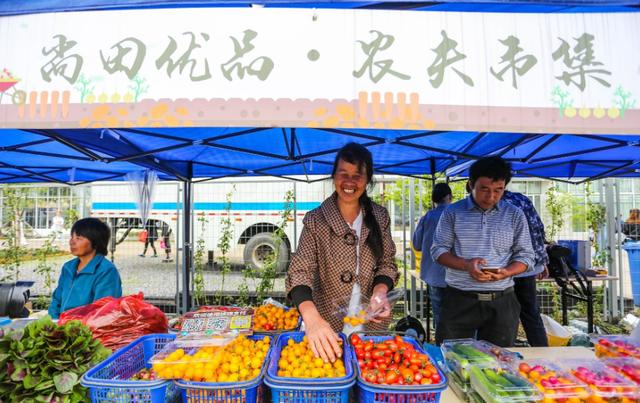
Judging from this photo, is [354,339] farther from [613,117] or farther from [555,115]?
[613,117]

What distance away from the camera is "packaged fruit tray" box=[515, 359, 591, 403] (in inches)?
53.7

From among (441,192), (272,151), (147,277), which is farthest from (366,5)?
(147,277)

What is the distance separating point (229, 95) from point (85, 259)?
2.29 metres

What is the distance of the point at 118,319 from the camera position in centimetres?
192

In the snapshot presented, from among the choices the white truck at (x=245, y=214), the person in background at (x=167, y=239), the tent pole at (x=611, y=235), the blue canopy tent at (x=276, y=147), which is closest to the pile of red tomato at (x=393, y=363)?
the blue canopy tent at (x=276, y=147)

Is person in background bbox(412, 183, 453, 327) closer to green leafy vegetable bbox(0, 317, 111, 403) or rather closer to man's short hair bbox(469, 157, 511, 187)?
man's short hair bbox(469, 157, 511, 187)

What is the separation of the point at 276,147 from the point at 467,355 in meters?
2.95

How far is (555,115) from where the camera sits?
1402mm

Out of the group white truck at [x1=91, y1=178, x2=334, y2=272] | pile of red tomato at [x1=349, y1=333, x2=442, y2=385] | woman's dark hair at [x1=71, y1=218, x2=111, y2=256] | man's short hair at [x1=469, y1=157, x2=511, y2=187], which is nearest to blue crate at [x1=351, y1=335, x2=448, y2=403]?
pile of red tomato at [x1=349, y1=333, x2=442, y2=385]

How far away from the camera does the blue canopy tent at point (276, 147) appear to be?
144 cm

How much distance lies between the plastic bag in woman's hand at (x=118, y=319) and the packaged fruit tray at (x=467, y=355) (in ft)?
5.43

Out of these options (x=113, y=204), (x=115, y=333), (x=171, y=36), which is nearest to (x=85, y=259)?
(x=115, y=333)

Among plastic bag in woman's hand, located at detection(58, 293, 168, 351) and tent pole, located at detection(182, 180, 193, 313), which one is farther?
tent pole, located at detection(182, 180, 193, 313)

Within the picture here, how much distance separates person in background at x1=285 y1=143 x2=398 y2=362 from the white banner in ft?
1.89
